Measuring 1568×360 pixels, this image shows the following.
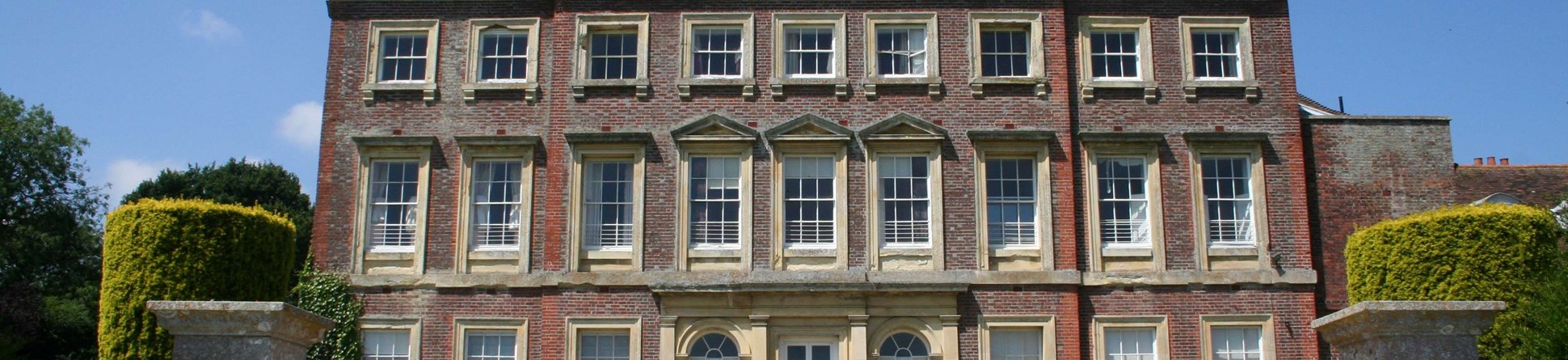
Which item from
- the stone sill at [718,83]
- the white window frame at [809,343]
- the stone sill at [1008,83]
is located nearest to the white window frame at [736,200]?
the stone sill at [718,83]

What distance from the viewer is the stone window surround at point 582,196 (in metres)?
20.8

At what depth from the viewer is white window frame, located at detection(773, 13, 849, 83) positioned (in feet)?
70.2

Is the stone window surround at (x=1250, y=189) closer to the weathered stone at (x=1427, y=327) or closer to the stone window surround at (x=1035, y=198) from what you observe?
the stone window surround at (x=1035, y=198)

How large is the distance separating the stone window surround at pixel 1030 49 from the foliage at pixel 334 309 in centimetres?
997

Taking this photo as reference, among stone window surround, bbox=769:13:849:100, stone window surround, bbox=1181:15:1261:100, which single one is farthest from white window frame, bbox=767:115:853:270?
stone window surround, bbox=1181:15:1261:100

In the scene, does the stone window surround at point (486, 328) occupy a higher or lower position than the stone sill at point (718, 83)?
lower

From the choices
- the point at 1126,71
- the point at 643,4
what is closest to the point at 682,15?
the point at 643,4

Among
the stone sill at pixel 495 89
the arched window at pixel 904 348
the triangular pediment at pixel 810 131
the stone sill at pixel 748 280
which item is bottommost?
the arched window at pixel 904 348

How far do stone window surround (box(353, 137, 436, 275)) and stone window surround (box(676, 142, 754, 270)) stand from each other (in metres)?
3.92

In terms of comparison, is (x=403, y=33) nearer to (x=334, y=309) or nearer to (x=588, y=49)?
(x=588, y=49)

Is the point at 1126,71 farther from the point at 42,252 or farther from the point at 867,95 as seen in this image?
the point at 42,252

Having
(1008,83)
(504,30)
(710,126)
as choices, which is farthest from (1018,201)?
(504,30)

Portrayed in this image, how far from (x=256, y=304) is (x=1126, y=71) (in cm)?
1383

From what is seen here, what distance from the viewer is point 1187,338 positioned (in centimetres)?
2067
